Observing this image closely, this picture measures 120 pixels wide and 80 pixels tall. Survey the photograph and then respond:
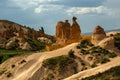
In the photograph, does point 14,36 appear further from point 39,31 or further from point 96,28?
point 96,28

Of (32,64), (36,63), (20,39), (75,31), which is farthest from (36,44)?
(36,63)

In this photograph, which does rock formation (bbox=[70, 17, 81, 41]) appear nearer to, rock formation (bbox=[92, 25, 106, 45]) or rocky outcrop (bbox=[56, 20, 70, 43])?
rocky outcrop (bbox=[56, 20, 70, 43])

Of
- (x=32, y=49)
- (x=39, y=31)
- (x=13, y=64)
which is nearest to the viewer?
(x=13, y=64)

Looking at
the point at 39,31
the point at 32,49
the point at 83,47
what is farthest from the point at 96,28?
the point at 39,31

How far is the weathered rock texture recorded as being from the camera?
7638cm

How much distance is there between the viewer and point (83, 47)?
68.3 metres

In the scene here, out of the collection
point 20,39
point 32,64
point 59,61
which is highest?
point 59,61

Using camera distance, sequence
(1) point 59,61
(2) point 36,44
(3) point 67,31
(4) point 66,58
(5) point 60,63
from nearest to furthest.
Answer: (5) point 60,63, (1) point 59,61, (4) point 66,58, (3) point 67,31, (2) point 36,44

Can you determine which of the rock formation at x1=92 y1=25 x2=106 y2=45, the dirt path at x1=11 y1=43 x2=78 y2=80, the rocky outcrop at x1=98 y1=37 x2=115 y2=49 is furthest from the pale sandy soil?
the rocky outcrop at x1=98 y1=37 x2=115 y2=49

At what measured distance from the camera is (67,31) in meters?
80.1

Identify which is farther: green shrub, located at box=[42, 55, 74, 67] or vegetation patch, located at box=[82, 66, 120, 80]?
green shrub, located at box=[42, 55, 74, 67]

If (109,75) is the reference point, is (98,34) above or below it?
above

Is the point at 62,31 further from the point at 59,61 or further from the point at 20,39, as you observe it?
the point at 20,39

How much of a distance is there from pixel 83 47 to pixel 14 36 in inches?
1924
